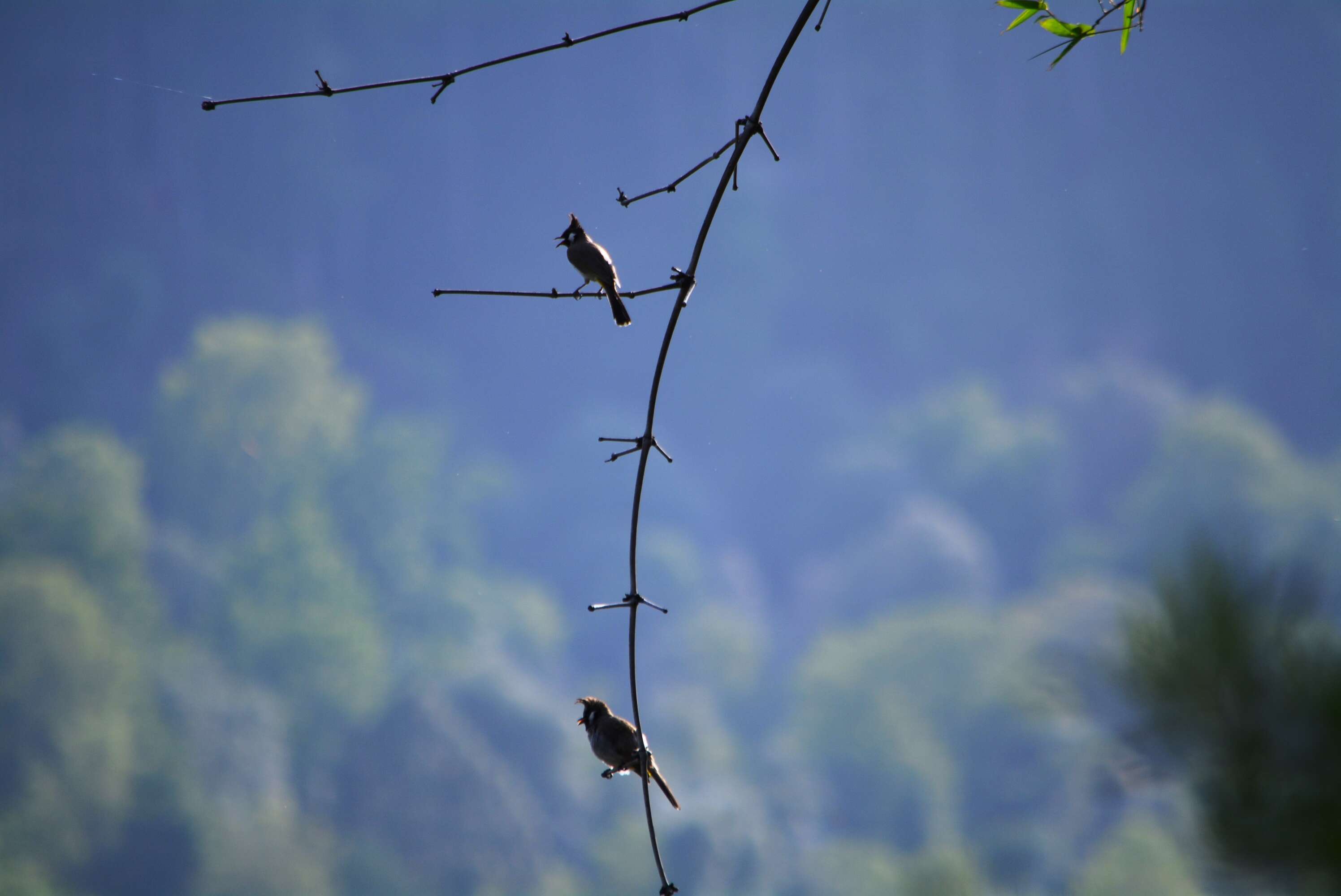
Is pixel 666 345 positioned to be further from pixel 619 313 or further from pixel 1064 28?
pixel 619 313

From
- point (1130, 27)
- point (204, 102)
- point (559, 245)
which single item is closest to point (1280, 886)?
point (1130, 27)

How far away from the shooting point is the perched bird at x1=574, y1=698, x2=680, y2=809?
3225 millimetres

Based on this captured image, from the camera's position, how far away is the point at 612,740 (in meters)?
3.56

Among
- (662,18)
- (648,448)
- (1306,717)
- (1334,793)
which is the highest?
(662,18)

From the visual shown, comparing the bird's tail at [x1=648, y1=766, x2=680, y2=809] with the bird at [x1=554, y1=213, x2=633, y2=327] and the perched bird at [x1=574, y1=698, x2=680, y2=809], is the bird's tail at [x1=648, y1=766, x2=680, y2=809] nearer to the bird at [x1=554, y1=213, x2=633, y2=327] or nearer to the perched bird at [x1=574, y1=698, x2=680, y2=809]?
the perched bird at [x1=574, y1=698, x2=680, y2=809]

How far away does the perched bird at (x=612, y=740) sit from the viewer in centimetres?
322

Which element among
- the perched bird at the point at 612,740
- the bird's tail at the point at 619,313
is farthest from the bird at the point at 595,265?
the perched bird at the point at 612,740

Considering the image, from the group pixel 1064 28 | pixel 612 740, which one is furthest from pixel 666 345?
pixel 612 740

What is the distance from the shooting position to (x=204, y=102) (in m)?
1.63

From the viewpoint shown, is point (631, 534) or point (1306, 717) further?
point (631, 534)

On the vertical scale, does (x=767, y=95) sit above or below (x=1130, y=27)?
below

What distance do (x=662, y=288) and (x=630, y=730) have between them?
86.6 inches

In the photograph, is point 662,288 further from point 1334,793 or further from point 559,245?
point 559,245

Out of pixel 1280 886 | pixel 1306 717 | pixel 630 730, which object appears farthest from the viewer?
pixel 630 730
